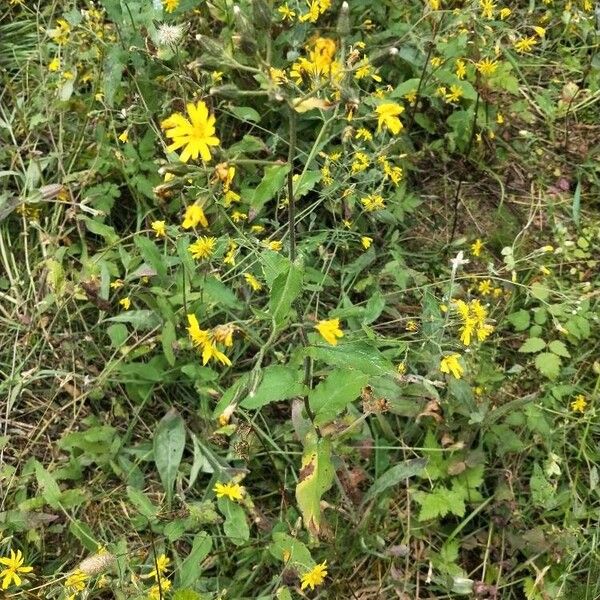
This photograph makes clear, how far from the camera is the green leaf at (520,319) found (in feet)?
8.95

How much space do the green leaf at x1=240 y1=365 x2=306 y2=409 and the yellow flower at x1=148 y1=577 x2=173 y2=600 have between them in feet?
2.04

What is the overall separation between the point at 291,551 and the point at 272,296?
2.92 ft

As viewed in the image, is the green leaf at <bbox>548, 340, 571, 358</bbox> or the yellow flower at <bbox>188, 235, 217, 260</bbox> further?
the green leaf at <bbox>548, 340, 571, 358</bbox>

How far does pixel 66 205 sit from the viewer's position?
116 inches

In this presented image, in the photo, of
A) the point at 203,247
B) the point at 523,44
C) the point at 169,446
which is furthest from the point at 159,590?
the point at 523,44

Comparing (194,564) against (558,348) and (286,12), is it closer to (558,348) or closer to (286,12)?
(558,348)

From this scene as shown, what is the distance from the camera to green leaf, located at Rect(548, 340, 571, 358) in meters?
2.62

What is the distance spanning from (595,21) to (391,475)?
7.85 ft

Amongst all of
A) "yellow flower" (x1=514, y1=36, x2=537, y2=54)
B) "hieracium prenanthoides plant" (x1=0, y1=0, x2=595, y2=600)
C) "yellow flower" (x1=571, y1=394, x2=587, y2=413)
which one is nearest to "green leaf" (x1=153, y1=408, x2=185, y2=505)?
"hieracium prenanthoides plant" (x1=0, y1=0, x2=595, y2=600)

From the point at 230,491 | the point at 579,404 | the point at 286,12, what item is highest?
the point at 286,12

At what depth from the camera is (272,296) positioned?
165 cm

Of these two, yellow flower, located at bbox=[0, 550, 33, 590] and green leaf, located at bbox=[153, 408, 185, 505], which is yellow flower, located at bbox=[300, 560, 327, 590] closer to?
green leaf, located at bbox=[153, 408, 185, 505]

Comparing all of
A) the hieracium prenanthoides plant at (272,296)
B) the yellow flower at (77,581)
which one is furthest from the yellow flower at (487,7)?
the yellow flower at (77,581)

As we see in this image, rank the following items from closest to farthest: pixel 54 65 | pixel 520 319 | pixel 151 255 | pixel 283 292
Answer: pixel 283 292 → pixel 151 255 → pixel 520 319 → pixel 54 65
